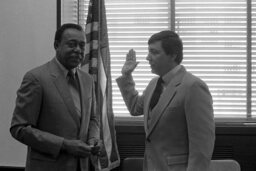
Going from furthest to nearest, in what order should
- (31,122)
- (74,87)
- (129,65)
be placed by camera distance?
(129,65), (74,87), (31,122)

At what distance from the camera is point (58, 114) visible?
7.23ft

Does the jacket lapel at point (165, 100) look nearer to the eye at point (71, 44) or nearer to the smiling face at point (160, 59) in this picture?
the smiling face at point (160, 59)

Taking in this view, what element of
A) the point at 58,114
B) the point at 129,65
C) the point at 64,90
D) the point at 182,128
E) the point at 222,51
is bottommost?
the point at 182,128

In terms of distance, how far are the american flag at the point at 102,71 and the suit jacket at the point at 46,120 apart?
43.5 inches

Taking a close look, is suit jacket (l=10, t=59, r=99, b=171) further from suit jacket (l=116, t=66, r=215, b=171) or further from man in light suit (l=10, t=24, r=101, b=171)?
suit jacket (l=116, t=66, r=215, b=171)

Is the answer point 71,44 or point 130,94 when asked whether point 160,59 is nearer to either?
point 130,94

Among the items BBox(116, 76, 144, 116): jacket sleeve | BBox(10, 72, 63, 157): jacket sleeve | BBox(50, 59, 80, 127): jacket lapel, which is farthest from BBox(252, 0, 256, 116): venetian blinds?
BBox(10, 72, 63, 157): jacket sleeve

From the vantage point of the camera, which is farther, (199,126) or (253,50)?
(253,50)

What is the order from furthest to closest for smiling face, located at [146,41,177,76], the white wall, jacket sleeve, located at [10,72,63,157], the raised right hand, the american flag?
the white wall → the american flag → the raised right hand → smiling face, located at [146,41,177,76] → jacket sleeve, located at [10,72,63,157]

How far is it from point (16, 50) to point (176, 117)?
2.07 m

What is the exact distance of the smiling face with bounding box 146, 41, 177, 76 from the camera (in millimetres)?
2441

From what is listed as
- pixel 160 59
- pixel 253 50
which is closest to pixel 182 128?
pixel 160 59

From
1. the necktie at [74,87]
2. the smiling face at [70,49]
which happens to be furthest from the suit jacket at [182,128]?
the smiling face at [70,49]

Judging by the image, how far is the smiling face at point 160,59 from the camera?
2441mm
